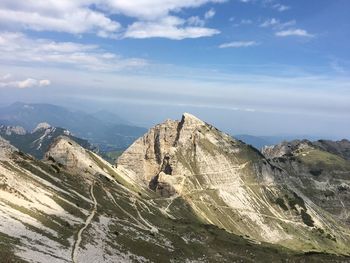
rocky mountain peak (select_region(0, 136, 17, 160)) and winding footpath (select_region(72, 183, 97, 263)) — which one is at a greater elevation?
rocky mountain peak (select_region(0, 136, 17, 160))

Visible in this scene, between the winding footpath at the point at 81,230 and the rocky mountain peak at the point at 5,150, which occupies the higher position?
the rocky mountain peak at the point at 5,150

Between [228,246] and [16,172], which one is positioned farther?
[228,246]

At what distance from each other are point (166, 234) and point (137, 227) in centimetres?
901

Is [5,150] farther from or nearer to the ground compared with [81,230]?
farther from the ground

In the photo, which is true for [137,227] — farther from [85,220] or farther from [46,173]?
[46,173]

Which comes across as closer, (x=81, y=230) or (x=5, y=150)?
(x=81, y=230)

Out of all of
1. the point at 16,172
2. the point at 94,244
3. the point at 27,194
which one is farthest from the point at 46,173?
the point at 94,244

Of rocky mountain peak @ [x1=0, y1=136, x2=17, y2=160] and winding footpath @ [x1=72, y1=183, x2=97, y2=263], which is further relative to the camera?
rocky mountain peak @ [x1=0, y1=136, x2=17, y2=160]

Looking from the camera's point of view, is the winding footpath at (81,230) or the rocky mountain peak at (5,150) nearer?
the winding footpath at (81,230)

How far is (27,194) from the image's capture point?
3959 inches

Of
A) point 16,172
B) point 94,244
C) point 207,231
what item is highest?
point 16,172

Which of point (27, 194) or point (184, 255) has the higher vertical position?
point (27, 194)

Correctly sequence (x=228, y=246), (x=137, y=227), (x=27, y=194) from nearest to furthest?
(x=27, y=194), (x=137, y=227), (x=228, y=246)

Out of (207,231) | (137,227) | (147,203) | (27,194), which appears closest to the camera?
(27,194)
